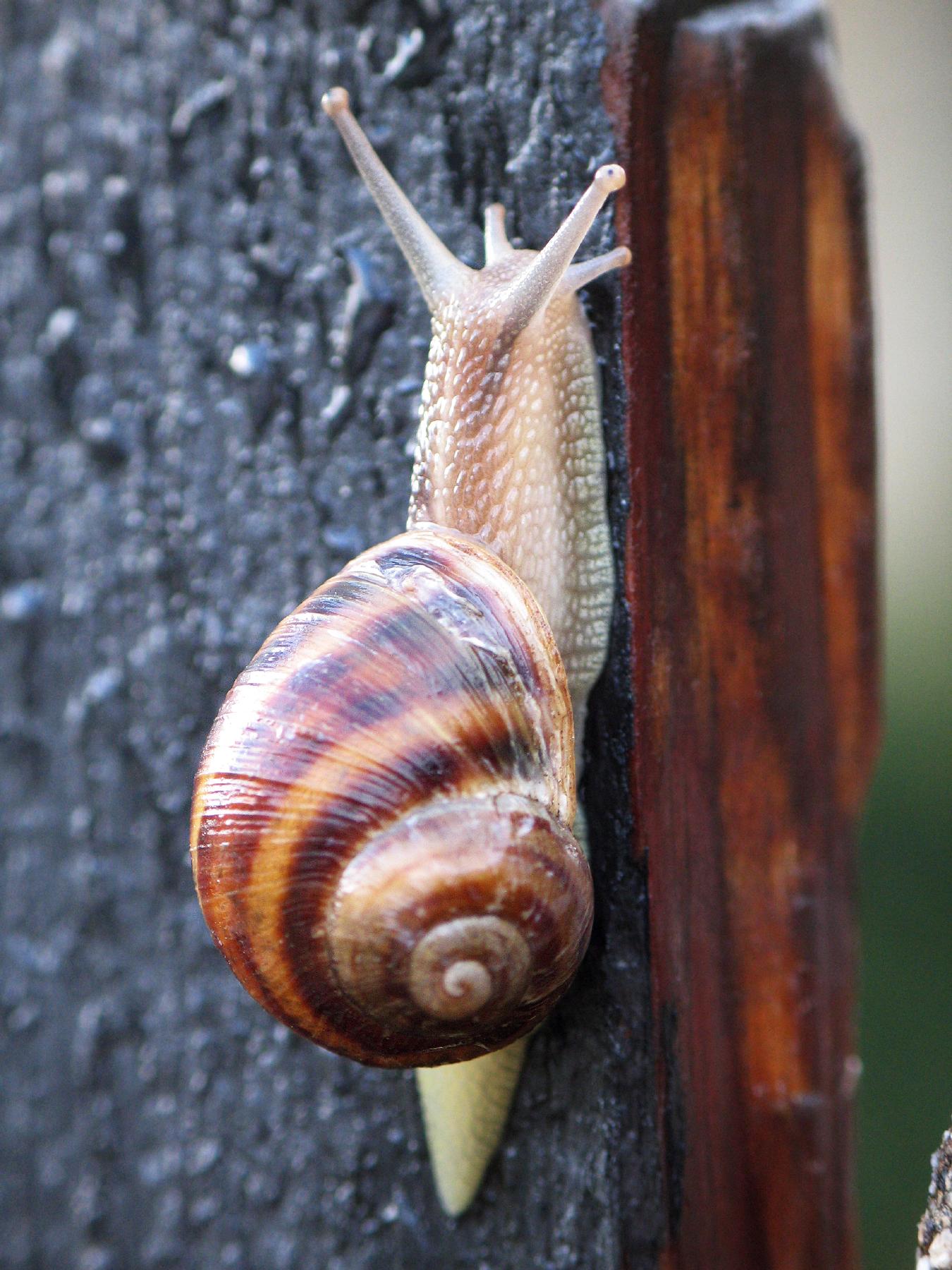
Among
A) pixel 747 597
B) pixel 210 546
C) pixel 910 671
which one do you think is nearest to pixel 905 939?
pixel 910 671

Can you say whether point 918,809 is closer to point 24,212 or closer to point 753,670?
point 753,670

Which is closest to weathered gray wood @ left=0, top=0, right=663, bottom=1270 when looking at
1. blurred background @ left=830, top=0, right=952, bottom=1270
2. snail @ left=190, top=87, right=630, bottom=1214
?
snail @ left=190, top=87, right=630, bottom=1214

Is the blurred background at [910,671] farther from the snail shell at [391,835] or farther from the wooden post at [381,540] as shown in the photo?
the snail shell at [391,835]

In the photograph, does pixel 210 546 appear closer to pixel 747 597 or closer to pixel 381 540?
pixel 381 540

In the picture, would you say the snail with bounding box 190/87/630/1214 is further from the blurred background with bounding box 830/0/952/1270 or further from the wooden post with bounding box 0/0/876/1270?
the blurred background with bounding box 830/0/952/1270

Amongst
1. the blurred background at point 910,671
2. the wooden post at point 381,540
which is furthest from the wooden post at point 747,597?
the blurred background at point 910,671

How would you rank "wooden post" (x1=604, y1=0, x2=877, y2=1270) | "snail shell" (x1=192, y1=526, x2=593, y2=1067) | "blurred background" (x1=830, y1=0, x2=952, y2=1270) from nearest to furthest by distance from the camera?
"snail shell" (x1=192, y1=526, x2=593, y2=1067), "wooden post" (x1=604, y1=0, x2=877, y2=1270), "blurred background" (x1=830, y1=0, x2=952, y2=1270)

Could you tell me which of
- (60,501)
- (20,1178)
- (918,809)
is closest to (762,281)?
(60,501)
